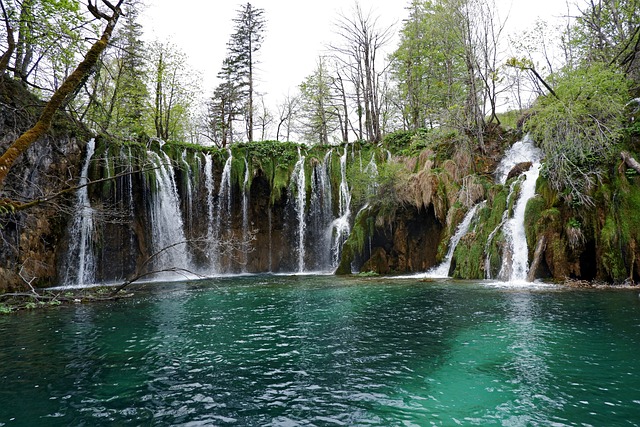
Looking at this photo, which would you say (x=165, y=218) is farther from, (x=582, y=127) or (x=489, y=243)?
(x=582, y=127)

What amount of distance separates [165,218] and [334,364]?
59.4 feet

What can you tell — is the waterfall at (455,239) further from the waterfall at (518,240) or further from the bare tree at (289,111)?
the bare tree at (289,111)

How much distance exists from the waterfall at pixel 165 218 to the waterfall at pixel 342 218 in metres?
8.61

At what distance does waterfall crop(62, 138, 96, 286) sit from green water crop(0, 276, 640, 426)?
9.10 meters

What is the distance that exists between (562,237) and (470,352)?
9.02m

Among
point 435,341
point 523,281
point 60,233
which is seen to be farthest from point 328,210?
point 435,341

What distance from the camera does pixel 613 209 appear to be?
12.0 m

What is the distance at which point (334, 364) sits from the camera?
5.57 m

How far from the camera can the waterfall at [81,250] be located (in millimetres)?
18031

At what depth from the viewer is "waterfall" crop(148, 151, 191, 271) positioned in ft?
68.6

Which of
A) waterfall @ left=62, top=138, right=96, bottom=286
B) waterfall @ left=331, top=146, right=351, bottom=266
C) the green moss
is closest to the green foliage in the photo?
the green moss

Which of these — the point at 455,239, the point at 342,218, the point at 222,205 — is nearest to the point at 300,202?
the point at 342,218

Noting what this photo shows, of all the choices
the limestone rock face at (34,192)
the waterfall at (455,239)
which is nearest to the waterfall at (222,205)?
the limestone rock face at (34,192)

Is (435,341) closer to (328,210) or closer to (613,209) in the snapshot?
(613,209)
